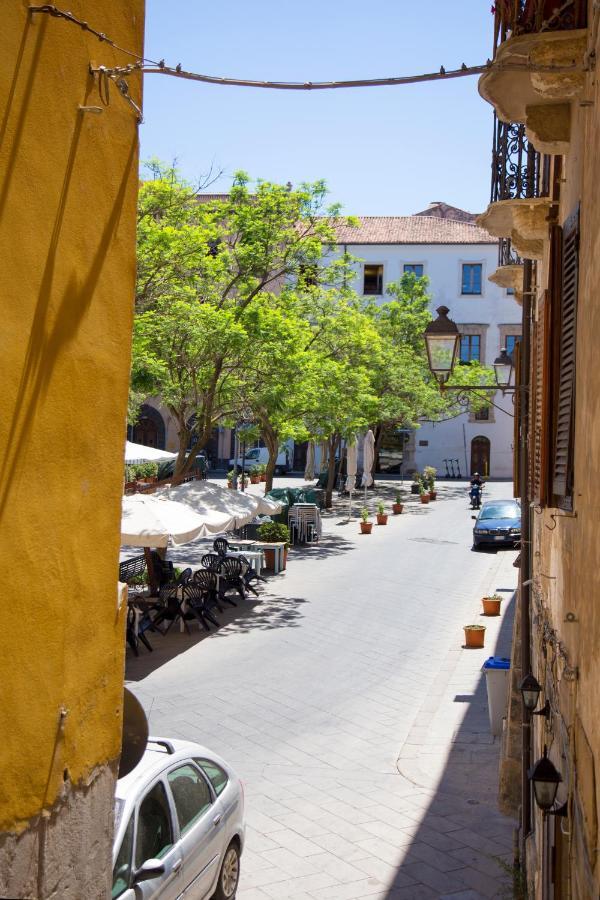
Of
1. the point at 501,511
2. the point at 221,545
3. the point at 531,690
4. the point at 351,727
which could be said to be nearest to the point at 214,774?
the point at 531,690

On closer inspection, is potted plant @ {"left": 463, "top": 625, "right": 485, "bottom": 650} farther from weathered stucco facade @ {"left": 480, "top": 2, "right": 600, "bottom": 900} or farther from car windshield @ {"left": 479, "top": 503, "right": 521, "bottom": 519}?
car windshield @ {"left": 479, "top": 503, "right": 521, "bottom": 519}

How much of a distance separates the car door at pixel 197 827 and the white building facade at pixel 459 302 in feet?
161

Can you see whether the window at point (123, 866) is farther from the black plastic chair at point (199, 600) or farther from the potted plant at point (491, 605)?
the potted plant at point (491, 605)

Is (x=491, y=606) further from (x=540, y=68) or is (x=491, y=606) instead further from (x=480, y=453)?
(x=480, y=453)

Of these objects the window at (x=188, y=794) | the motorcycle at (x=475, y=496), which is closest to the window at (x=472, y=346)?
the motorcycle at (x=475, y=496)

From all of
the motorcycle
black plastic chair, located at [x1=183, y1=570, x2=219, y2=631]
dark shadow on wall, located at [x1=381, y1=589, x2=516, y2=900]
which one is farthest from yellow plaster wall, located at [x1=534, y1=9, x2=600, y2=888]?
the motorcycle

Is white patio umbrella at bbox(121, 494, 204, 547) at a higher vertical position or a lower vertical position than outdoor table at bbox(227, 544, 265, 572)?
higher

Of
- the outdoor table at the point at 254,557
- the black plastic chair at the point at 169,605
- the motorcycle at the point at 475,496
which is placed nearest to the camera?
the black plastic chair at the point at 169,605

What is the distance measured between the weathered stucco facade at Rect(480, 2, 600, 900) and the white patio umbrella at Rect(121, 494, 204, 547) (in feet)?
30.0

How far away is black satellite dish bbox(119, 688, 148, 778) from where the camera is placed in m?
5.08

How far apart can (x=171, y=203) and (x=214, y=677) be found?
849 centimetres

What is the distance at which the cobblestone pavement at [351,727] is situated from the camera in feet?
28.2

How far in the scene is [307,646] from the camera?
54.1 ft

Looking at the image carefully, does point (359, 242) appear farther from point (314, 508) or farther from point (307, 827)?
point (307, 827)
